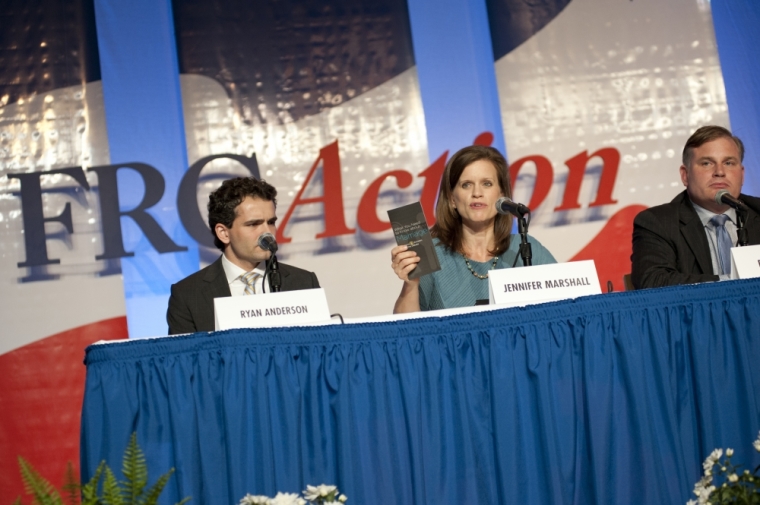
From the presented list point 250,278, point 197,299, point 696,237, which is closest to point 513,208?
point 696,237

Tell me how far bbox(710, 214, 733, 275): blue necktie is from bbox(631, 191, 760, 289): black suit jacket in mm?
46

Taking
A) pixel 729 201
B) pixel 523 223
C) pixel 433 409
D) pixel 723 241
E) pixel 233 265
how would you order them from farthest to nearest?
pixel 233 265 → pixel 723 241 → pixel 729 201 → pixel 523 223 → pixel 433 409

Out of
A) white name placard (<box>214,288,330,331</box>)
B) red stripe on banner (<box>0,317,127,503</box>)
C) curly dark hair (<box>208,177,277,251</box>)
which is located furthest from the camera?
red stripe on banner (<box>0,317,127,503</box>)

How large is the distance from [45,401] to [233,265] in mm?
1748

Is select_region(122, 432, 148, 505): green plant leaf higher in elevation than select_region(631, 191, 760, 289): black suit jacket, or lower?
lower

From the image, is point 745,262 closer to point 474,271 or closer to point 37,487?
point 474,271

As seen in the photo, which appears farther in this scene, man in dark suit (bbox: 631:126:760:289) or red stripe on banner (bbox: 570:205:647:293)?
red stripe on banner (bbox: 570:205:647:293)

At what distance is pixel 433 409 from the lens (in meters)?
2.06

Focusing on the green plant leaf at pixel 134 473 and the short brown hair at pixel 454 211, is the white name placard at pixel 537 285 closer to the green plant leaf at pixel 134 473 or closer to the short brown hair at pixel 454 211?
the short brown hair at pixel 454 211

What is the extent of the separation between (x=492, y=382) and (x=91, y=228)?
306 centimetres

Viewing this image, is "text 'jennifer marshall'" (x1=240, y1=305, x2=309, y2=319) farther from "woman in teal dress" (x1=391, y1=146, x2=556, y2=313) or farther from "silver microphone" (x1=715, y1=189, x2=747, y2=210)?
"silver microphone" (x1=715, y1=189, x2=747, y2=210)

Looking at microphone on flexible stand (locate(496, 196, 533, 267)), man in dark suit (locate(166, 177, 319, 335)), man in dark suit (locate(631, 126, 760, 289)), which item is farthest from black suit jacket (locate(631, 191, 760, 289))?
man in dark suit (locate(166, 177, 319, 335))

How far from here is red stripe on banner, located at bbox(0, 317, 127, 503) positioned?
4.29 m

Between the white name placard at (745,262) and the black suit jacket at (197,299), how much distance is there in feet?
5.61
